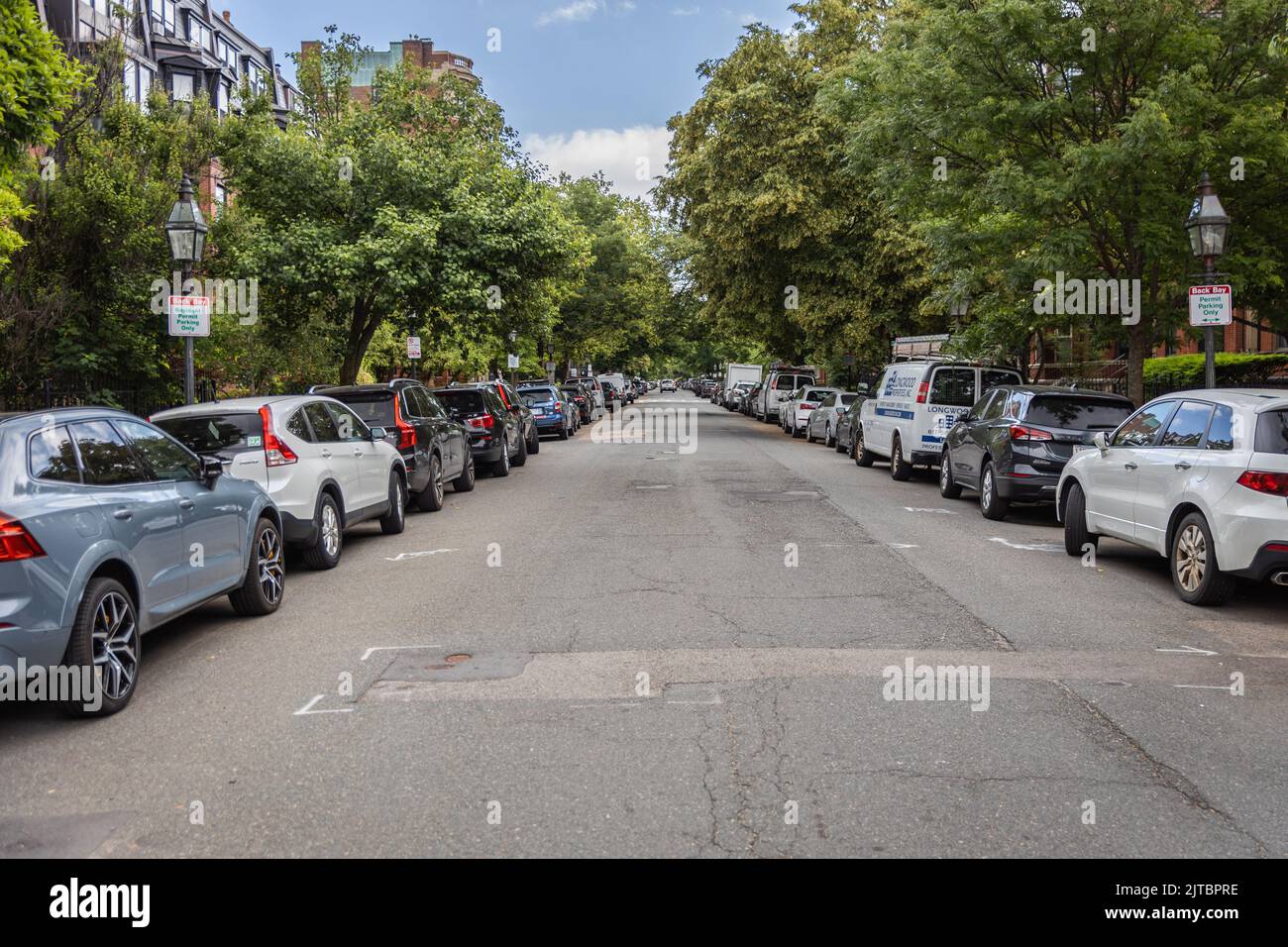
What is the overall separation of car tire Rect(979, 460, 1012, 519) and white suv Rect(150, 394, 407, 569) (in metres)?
7.56

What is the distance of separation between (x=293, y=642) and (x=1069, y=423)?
985cm

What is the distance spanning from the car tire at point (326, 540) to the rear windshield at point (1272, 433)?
311 inches


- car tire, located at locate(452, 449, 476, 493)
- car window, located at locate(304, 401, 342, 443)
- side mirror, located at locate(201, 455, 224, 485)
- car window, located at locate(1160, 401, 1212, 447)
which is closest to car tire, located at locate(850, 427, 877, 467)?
car tire, located at locate(452, 449, 476, 493)

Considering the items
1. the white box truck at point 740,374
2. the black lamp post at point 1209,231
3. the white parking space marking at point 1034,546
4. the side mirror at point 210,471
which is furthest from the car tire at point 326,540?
the white box truck at point 740,374

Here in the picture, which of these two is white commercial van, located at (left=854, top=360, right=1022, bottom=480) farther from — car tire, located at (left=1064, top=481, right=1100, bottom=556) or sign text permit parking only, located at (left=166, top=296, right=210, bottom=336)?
sign text permit parking only, located at (left=166, top=296, right=210, bottom=336)

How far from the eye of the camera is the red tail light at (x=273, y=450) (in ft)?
34.0

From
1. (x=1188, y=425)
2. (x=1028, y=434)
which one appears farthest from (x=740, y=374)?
(x=1188, y=425)

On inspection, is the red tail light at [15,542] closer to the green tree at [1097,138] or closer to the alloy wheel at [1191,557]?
the alloy wheel at [1191,557]

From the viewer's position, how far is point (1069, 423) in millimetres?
14000

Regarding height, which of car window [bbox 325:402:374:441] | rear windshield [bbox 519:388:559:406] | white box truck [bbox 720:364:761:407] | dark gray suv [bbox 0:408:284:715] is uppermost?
white box truck [bbox 720:364:761:407]

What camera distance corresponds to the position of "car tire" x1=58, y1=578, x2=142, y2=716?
581 centimetres

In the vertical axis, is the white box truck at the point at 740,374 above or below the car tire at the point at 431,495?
above

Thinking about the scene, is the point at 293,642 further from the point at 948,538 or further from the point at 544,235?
the point at 544,235

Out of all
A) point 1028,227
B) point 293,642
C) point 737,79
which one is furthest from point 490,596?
point 737,79
